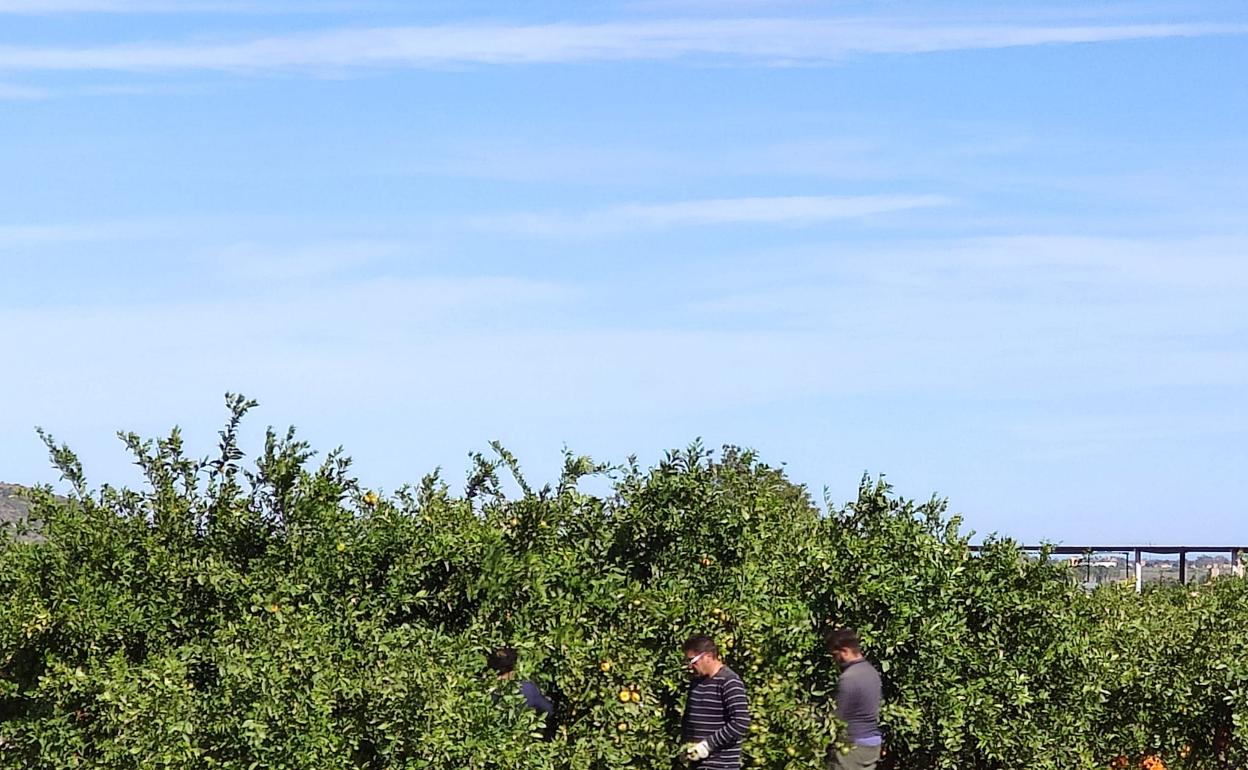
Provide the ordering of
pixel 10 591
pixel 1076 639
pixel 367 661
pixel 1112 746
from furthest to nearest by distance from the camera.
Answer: pixel 1112 746 → pixel 1076 639 → pixel 10 591 → pixel 367 661

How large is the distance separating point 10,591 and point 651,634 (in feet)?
15.7

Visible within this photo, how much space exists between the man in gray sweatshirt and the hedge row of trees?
181mm

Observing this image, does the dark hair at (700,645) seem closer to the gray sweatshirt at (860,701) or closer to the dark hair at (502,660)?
the gray sweatshirt at (860,701)

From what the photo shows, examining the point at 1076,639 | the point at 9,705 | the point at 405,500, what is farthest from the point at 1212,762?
the point at 9,705

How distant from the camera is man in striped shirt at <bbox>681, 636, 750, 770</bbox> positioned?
1199 centimetres

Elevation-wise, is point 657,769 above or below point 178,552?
below

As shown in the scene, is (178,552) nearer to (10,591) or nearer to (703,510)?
(10,591)

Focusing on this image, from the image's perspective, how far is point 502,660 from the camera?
12.2 metres

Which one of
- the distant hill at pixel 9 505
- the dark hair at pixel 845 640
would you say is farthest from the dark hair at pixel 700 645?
the distant hill at pixel 9 505

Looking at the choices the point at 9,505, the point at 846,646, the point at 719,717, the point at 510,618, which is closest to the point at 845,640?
the point at 846,646

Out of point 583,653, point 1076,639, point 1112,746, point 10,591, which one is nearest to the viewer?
point 583,653

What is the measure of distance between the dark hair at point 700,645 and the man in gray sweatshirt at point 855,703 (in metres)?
1.00

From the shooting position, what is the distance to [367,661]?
451 inches

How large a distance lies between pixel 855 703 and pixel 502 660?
253 cm
